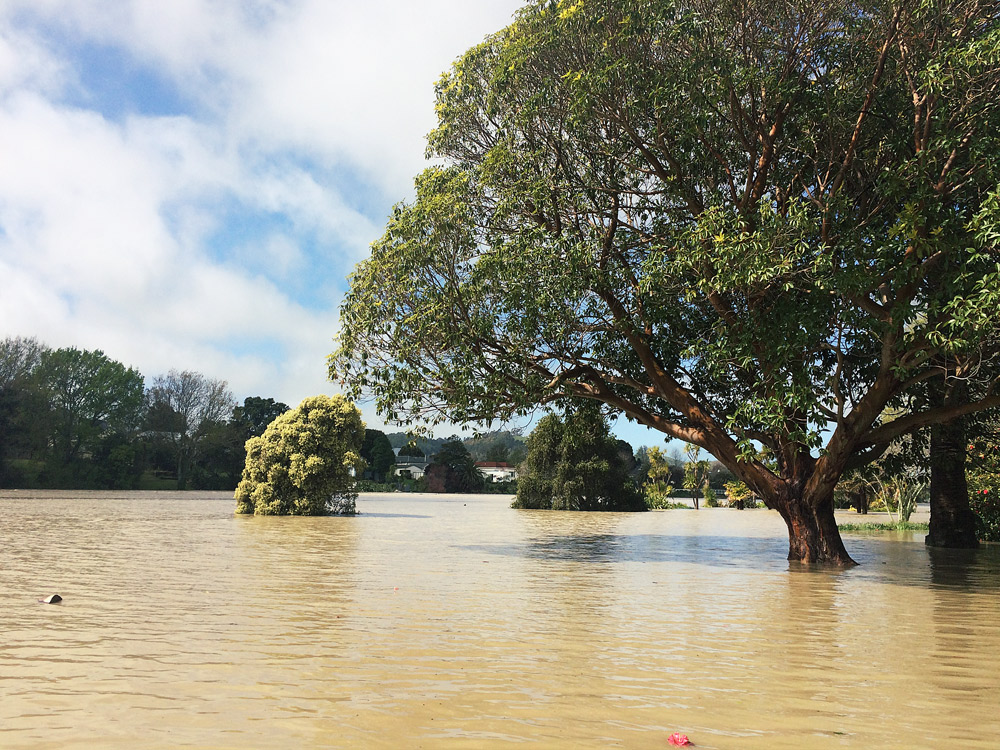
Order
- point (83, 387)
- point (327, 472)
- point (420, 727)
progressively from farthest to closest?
1. point (83, 387)
2. point (327, 472)
3. point (420, 727)

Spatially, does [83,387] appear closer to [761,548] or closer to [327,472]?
[327,472]

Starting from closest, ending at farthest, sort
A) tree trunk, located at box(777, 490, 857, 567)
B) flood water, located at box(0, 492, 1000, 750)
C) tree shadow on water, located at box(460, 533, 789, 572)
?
1. flood water, located at box(0, 492, 1000, 750)
2. tree trunk, located at box(777, 490, 857, 567)
3. tree shadow on water, located at box(460, 533, 789, 572)

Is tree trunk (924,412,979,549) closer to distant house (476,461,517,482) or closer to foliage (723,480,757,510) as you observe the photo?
foliage (723,480,757,510)

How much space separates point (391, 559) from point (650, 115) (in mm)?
9549

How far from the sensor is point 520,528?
26922 mm

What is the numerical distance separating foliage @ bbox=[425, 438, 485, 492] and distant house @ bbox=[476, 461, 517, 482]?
15.3ft

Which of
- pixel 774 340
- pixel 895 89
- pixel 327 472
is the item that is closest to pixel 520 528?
pixel 327 472

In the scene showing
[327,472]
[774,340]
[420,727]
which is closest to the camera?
[420,727]

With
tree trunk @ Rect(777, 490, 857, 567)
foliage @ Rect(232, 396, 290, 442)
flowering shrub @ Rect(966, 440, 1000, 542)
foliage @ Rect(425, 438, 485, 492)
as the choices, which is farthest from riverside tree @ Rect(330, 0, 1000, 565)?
foliage @ Rect(232, 396, 290, 442)

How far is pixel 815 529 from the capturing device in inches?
603

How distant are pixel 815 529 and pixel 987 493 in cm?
1178

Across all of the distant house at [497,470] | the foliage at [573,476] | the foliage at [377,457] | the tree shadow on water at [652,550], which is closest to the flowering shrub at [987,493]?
the tree shadow on water at [652,550]

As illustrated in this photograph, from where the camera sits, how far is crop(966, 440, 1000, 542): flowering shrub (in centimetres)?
2250

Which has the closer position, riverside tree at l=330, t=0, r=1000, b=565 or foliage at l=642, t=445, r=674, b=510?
riverside tree at l=330, t=0, r=1000, b=565
